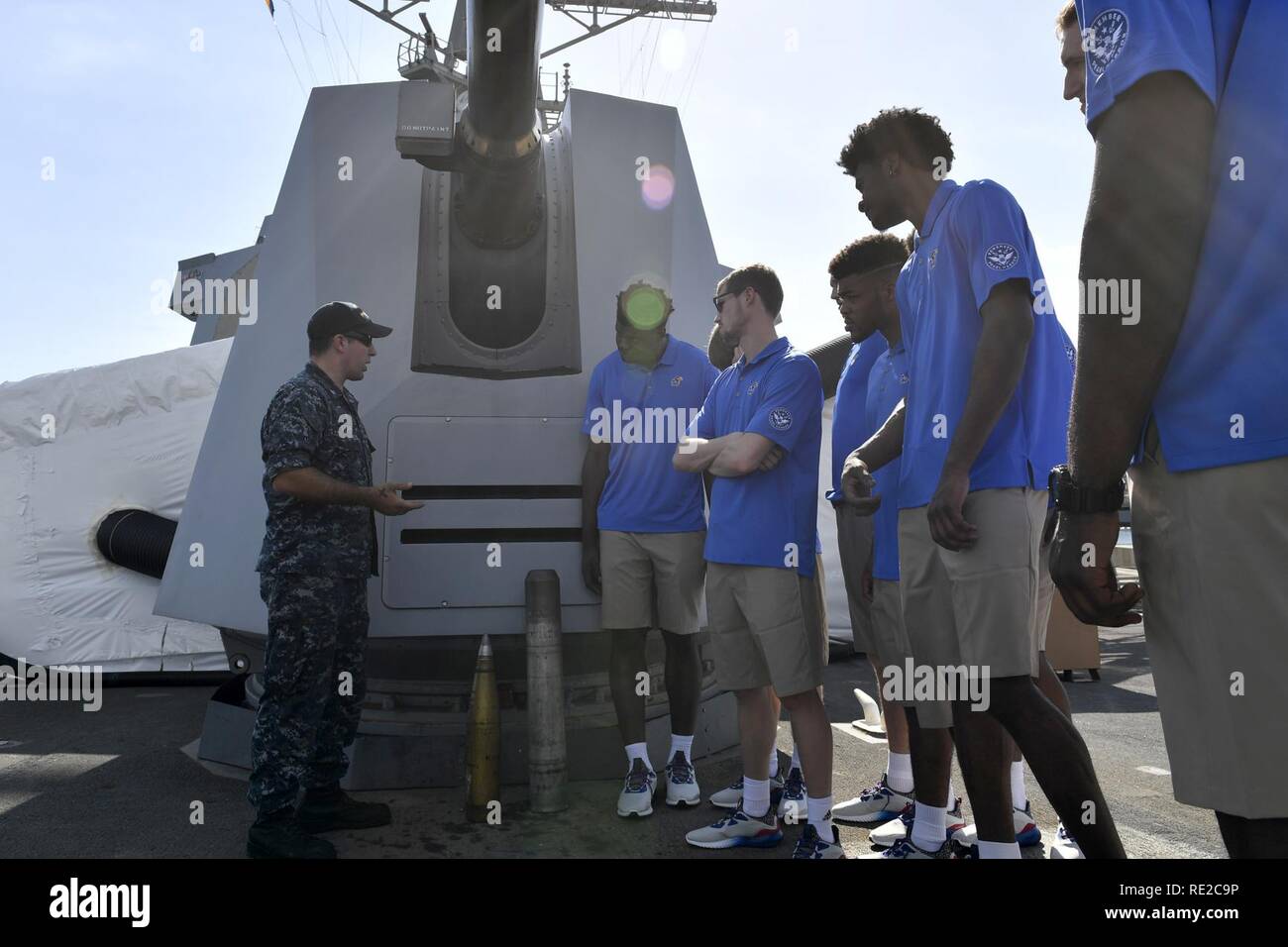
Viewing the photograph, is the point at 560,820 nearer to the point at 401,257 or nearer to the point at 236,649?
the point at 236,649

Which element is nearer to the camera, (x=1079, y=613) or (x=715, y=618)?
(x=1079, y=613)

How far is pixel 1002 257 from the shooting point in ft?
6.75

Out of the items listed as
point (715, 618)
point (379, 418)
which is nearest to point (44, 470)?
point (379, 418)

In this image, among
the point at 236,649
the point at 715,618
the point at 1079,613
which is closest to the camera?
the point at 1079,613

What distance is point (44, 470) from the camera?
6879 mm

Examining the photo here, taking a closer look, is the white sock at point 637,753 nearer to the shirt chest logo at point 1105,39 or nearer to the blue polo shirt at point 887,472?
the blue polo shirt at point 887,472

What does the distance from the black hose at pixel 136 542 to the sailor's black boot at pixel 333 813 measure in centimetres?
421

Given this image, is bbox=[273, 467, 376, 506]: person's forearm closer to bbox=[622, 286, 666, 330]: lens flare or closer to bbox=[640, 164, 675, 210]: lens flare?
bbox=[622, 286, 666, 330]: lens flare

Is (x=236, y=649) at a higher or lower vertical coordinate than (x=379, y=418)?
lower

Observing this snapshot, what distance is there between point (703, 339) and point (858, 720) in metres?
2.42

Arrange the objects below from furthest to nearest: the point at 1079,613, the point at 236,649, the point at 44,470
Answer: the point at 44,470, the point at 236,649, the point at 1079,613

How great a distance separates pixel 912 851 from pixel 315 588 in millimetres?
2055

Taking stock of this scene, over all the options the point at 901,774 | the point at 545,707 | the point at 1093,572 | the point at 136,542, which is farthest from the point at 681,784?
the point at 136,542

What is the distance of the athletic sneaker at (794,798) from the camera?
3221 millimetres
